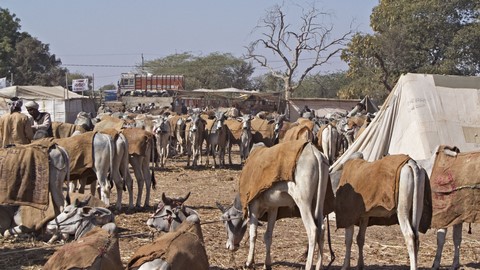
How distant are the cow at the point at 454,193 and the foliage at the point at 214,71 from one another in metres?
69.9

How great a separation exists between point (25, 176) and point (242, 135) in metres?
15.6

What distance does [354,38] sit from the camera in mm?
52500

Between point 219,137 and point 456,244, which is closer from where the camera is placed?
point 456,244

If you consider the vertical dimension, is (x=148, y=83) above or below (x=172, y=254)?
above

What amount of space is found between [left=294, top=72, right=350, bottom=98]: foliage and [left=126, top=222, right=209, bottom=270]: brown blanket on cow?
7147 centimetres

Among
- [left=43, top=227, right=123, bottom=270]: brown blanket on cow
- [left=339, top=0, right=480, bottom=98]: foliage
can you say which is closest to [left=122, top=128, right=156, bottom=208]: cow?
[left=43, top=227, right=123, bottom=270]: brown blanket on cow

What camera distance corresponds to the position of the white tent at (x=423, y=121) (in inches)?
675

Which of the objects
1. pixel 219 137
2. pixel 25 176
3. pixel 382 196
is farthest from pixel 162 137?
pixel 382 196

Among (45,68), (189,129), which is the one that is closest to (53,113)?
(189,129)

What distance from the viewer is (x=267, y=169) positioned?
1055cm

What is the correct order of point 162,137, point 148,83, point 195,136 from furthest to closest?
point 148,83 → point 195,136 → point 162,137

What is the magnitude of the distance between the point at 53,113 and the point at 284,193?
92.4 ft

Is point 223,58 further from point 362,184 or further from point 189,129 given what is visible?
point 362,184

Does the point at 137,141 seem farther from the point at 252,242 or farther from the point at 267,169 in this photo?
the point at 267,169
